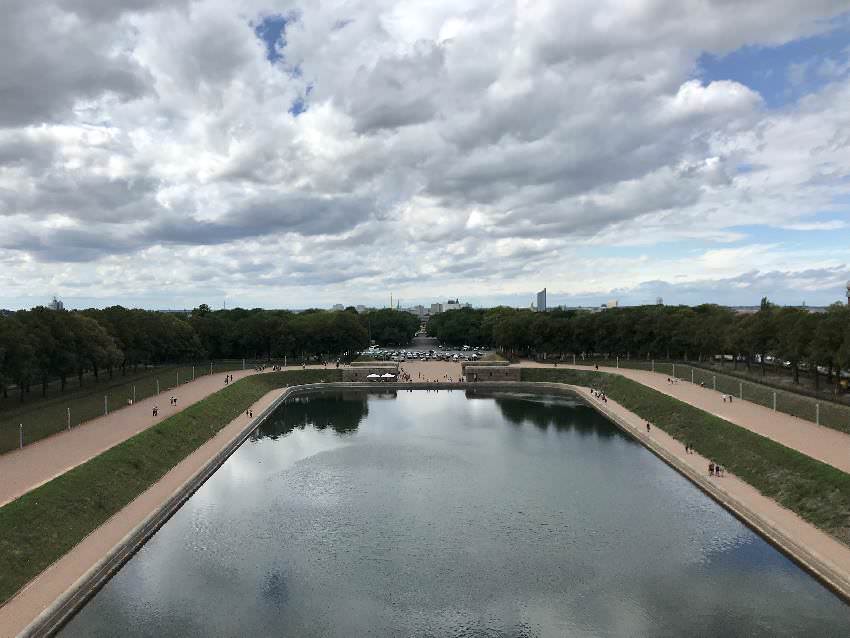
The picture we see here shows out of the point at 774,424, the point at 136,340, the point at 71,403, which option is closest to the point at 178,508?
the point at 71,403

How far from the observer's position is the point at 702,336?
280 feet

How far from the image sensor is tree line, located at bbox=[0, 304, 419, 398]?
52.7 meters

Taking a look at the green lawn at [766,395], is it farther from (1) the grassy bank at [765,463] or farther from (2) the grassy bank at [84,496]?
(2) the grassy bank at [84,496]

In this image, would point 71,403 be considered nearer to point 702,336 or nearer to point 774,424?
point 774,424

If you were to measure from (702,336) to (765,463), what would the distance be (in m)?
51.3

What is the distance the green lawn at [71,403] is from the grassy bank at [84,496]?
282 inches

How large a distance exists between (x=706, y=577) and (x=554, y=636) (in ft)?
28.6

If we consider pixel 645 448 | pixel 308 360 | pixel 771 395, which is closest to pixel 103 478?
pixel 645 448

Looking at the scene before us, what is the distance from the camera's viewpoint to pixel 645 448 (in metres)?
49.5

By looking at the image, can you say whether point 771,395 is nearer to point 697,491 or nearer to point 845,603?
point 697,491

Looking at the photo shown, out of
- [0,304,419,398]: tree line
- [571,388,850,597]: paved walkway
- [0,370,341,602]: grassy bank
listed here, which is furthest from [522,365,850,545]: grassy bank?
[0,304,419,398]: tree line

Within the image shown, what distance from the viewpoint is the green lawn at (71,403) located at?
4331cm

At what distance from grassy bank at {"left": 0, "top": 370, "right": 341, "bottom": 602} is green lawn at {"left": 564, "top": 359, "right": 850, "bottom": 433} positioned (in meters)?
47.6

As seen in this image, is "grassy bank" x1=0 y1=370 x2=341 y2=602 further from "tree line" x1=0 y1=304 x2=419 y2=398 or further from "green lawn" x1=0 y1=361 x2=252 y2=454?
"tree line" x1=0 y1=304 x2=419 y2=398
